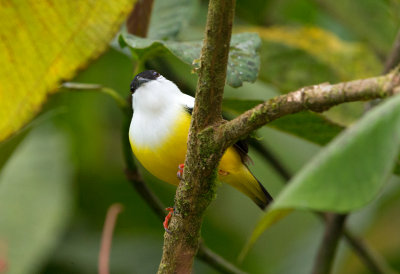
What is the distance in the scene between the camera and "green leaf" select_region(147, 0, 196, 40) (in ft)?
5.44

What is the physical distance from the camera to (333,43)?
2244 millimetres

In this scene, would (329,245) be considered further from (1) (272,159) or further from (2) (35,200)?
(2) (35,200)

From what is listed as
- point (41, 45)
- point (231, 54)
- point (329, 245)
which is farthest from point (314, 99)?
point (329, 245)

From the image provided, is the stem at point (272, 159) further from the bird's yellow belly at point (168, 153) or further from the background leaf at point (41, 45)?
the background leaf at point (41, 45)

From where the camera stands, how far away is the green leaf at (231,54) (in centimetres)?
122

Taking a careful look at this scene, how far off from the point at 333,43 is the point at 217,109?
1.53m

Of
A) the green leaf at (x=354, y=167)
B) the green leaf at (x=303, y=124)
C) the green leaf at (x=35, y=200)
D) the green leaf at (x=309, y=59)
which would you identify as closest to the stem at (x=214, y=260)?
the green leaf at (x=303, y=124)

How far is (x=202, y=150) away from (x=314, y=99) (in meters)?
0.22

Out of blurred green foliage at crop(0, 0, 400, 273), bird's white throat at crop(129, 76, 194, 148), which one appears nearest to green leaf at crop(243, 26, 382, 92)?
blurred green foliage at crop(0, 0, 400, 273)

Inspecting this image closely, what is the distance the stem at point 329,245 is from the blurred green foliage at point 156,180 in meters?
0.34

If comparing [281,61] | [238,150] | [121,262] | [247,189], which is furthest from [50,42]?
[121,262]

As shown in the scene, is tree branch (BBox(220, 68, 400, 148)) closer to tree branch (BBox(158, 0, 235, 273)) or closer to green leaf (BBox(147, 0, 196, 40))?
tree branch (BBox(158, 0, 235, 273))

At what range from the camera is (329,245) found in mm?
1651

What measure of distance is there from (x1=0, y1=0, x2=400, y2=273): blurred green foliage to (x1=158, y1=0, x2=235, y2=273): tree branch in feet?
2.63
